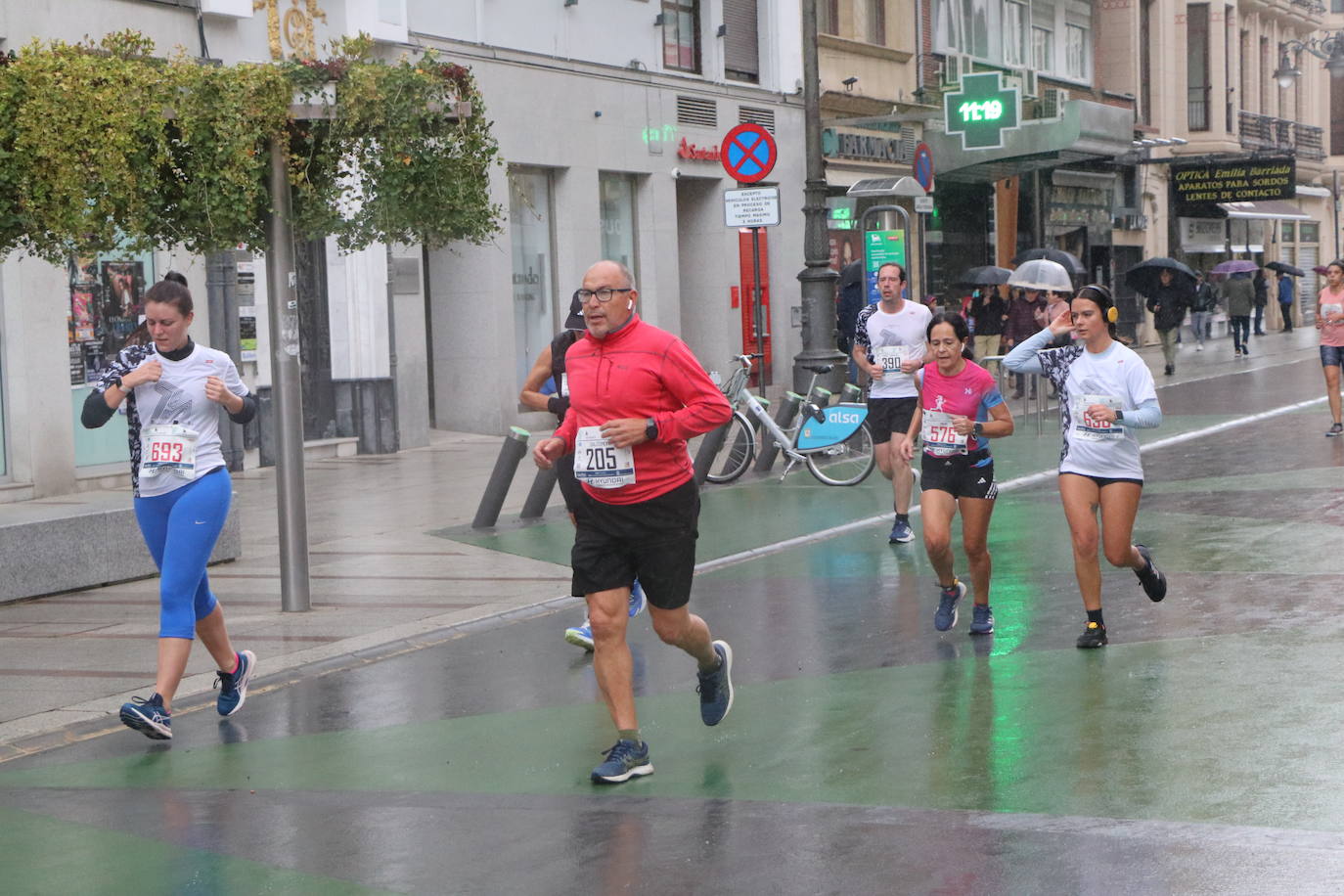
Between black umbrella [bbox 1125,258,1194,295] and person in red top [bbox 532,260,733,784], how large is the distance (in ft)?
87.9

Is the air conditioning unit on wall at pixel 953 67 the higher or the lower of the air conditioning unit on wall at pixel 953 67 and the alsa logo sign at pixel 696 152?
the higher

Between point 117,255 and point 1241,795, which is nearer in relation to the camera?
point 1241,795

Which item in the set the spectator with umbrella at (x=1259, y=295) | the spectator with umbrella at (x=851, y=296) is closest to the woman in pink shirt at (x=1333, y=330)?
the spectator with umbrella at (x=851, y=296)

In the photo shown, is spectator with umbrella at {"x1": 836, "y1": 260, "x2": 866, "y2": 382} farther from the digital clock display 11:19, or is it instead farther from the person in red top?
the person in red top

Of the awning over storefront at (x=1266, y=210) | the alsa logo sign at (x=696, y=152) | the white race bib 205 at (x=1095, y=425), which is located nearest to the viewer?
the white race bib 205 at (x=1095, y=425)

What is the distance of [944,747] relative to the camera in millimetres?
6766

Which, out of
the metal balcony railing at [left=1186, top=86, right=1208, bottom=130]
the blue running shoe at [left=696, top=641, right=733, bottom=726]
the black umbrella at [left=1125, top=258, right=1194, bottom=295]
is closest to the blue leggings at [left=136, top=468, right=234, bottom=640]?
the blue running shoe at [left=696, top=641, right=733, bottom=726]

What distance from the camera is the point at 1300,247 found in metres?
63.4

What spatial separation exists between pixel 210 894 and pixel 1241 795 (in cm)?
312

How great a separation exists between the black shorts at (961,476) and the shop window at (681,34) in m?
19.4

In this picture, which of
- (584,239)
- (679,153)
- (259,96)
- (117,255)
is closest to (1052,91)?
(679,153)

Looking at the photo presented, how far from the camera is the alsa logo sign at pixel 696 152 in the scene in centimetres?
2753

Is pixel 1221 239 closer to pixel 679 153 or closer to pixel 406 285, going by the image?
pixel 679 153

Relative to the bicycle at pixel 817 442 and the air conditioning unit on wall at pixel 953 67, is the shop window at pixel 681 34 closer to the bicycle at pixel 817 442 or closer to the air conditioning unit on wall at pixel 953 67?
the air conditioning unit on wall at pixel 953 67
